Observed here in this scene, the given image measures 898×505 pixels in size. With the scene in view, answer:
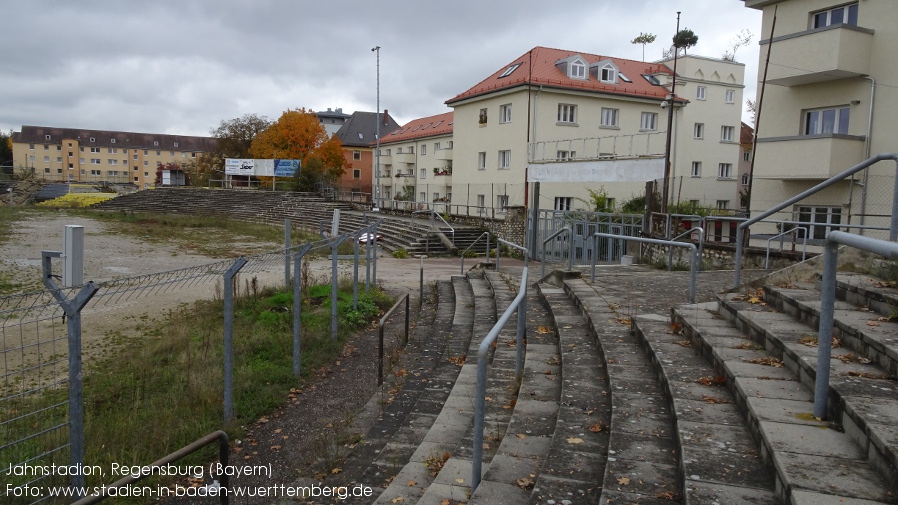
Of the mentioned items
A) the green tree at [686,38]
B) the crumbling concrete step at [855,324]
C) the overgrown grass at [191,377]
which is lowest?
the overgrown grass at [191,377]

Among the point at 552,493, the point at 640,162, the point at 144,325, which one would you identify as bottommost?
the point at 144,325

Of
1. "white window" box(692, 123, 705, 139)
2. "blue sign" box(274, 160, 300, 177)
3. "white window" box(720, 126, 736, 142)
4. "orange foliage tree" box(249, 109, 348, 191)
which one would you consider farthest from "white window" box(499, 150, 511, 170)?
"orange foliage tree" box(249, 109, 348, 191)

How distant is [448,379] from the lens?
22.8 ft

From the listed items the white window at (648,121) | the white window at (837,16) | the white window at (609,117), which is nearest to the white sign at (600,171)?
the white window at (837,16)

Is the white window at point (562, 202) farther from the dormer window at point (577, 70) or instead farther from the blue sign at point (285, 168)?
the blue sign at point (285, 168)

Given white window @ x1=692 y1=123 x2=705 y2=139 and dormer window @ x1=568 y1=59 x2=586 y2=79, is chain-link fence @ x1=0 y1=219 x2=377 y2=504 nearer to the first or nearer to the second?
dormer window @ x1=568 y1=59 x2=586 y2=79

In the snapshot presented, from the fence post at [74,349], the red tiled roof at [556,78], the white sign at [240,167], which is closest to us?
the fence post at [74,349]

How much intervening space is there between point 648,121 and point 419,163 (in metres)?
19.3

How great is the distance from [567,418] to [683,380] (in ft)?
2.89

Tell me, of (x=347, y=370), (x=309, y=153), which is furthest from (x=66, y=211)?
(x=347, y=370)

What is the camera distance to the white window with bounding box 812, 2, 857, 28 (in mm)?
17203

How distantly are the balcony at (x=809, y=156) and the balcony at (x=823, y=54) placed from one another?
5.65 ft

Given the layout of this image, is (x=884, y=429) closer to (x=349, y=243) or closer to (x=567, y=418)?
(x=567, y=418)

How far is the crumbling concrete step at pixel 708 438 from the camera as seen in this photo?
2928 mm
